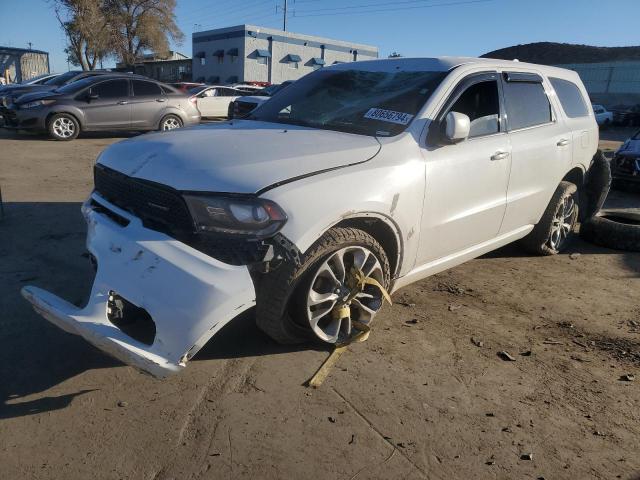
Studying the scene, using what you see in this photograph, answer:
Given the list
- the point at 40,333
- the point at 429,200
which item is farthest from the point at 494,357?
the point at 40,333

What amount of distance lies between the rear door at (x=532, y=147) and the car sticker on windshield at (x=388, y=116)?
116cm

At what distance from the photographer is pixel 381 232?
10.6 feet

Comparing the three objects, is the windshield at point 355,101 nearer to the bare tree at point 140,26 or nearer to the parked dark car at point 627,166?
the parked dark car at point 627,166

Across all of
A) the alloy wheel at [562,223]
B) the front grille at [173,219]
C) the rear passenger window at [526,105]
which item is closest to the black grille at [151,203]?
the front grille at [173,219]

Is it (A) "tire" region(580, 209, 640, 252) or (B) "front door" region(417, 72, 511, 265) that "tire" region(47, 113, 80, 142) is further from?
(A) "tire" region(580, 209, 640, 252)

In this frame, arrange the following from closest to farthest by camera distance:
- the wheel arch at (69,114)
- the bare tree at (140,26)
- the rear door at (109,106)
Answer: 1. the wheel arch at (69,114)
2. the rear door at (109,106)
3. the bare tree at (140,26)

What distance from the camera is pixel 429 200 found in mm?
3369

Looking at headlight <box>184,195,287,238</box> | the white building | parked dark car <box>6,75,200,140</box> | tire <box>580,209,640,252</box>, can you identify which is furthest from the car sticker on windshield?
the white building

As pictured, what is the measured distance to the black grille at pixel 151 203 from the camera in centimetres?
259

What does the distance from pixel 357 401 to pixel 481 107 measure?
245 centimetres

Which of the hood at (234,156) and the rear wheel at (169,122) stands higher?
the hood at (234,156)

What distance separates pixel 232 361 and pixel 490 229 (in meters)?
2.29

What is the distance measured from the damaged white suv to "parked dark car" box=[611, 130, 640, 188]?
17.5ft

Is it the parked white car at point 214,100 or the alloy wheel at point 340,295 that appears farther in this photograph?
the parked white car at point 214,100
